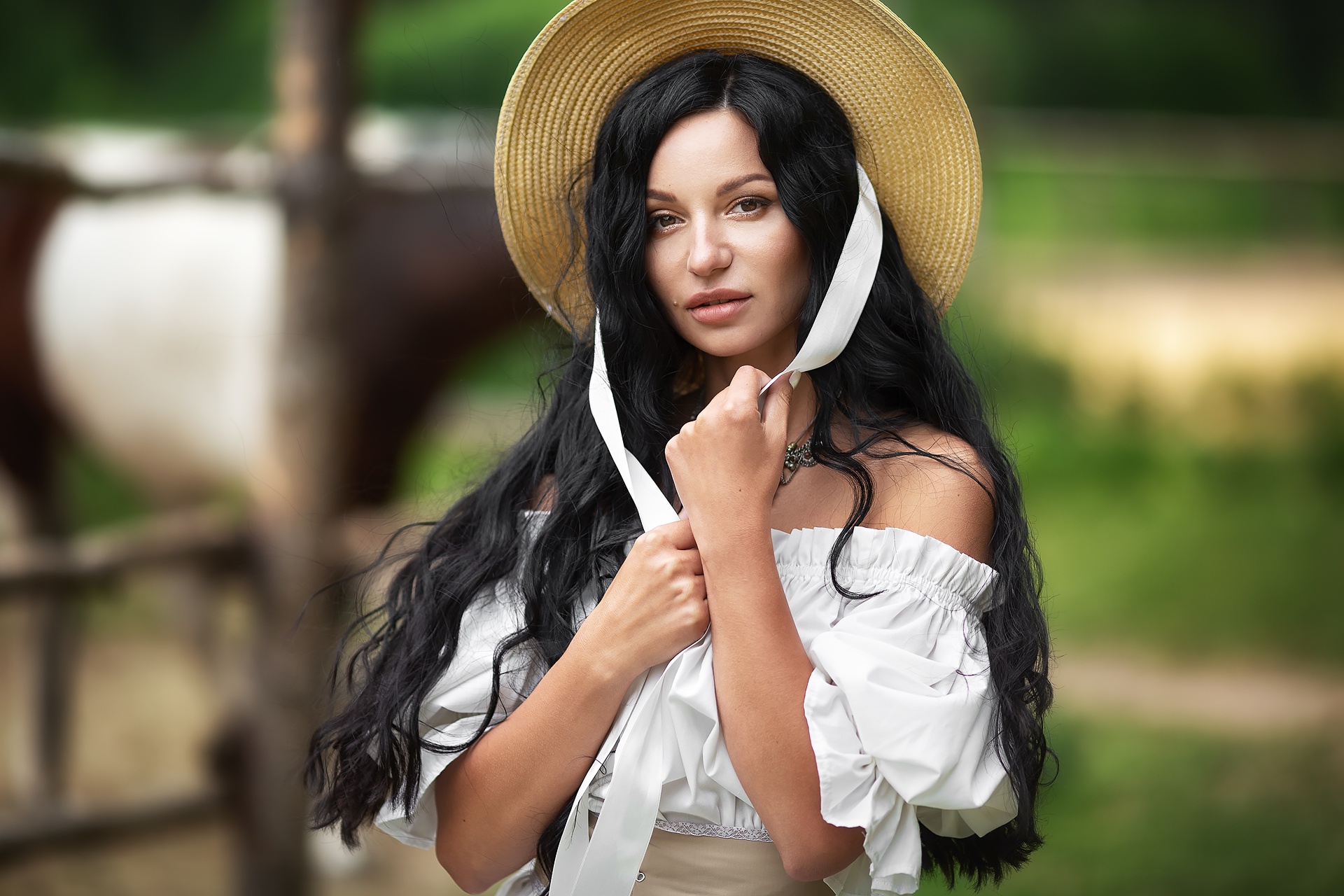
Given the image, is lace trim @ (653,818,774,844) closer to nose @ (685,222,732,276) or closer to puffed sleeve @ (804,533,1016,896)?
puffed sleeve @ (804,533,1016,896)

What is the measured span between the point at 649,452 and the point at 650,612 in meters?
0.25

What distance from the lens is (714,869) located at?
129 centimetres

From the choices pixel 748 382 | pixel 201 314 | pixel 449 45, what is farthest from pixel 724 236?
pixel 449 45

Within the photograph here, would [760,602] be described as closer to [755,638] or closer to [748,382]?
[755,638]

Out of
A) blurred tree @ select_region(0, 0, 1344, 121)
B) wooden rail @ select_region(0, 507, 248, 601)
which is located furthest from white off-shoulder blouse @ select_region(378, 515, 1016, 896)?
wooden rail @ select_region(0, 507, 248, 601)

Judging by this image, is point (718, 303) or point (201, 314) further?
point (201, 314)

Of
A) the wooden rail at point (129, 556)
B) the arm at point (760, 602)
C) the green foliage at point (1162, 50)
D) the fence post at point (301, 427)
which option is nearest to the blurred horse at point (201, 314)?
the wooden rail at point (129, 556)

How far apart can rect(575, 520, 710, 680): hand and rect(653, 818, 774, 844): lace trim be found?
19cm

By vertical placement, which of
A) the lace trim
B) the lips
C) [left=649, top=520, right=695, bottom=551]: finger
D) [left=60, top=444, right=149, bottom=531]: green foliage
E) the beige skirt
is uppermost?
the lips

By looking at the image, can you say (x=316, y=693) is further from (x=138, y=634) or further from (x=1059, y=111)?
(x=1059, y=111)

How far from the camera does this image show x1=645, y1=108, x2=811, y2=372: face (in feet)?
4.22

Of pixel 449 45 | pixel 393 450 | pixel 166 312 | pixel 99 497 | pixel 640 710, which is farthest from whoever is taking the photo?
pixel 449 45

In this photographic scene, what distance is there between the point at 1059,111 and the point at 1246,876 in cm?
1199

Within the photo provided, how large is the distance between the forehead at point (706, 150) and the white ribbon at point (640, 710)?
144 millimetres
